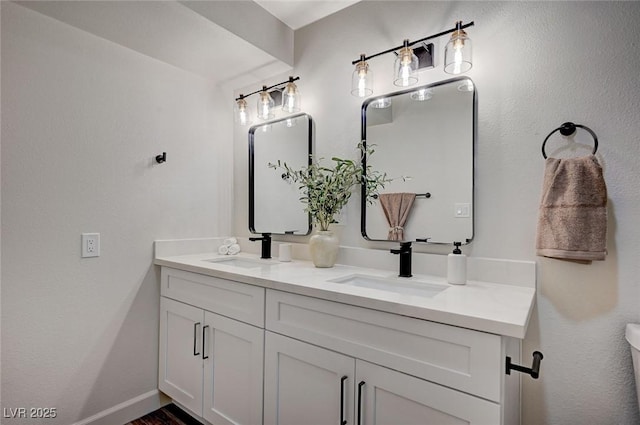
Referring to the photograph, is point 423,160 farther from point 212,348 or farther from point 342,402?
point 212,348

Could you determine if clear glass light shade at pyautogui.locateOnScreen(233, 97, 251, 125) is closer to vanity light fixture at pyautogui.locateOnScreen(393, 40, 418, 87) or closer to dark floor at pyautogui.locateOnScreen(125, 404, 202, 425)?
vanity light fixture at pyautogui.locateOnScreen(393, 40, 418, 87)

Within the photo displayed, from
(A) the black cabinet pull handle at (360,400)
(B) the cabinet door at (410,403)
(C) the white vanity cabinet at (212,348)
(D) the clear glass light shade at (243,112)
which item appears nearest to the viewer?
(B) the cabinet door at (410,403)

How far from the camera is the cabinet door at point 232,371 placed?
4.77 feet

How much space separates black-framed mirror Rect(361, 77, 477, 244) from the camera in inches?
59.0

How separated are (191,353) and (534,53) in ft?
6.99

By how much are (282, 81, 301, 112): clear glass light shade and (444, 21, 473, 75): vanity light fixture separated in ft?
3.00

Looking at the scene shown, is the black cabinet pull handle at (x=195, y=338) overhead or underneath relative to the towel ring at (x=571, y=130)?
underneath

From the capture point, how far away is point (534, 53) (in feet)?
4.41

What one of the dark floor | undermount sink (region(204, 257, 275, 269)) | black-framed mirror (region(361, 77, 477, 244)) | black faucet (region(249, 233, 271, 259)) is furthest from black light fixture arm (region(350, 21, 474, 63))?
the dark floor

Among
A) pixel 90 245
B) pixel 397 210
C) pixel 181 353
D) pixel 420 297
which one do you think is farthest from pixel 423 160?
pixel 90 245

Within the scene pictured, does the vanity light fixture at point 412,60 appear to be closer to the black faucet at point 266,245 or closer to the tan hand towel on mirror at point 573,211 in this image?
the tan hand towel on mirror at point 573,211

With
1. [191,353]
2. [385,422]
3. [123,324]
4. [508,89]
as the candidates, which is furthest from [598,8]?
[123,324]

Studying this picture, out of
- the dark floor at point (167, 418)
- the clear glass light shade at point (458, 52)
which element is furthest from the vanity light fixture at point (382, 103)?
the dark floor at point (167, 418)

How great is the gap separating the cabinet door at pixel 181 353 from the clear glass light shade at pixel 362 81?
4.61ft
